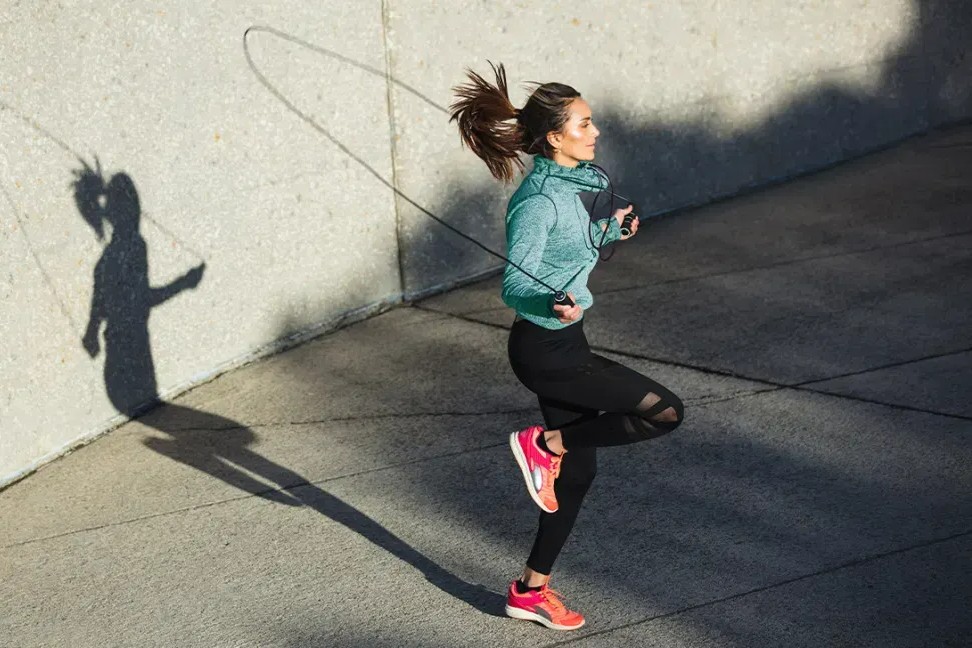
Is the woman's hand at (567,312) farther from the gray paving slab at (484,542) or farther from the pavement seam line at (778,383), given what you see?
the pavement seam line at (778,383)

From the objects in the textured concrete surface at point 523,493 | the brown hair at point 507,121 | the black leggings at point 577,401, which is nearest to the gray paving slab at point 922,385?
the textured concrete surface at point 523,493

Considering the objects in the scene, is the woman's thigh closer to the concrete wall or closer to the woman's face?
the woman's face

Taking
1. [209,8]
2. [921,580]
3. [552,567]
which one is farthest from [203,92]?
[921,580]

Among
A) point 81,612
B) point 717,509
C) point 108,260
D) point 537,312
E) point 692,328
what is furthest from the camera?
point 692,328

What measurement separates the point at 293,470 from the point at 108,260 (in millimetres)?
1386

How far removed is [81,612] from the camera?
4.60 metres

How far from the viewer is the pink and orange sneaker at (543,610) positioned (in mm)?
4184

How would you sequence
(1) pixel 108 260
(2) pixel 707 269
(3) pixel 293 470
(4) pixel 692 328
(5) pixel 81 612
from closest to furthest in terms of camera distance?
(5) pixel 81 612, (3) pixel 293 470, (1) pixel 108 260, (4) pixel 692 328, (2) pixel 707 269

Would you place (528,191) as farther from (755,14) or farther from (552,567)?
(755,14)

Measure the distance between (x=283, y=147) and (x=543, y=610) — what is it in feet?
11.4

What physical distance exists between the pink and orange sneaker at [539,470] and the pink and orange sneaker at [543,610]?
0.94 feet

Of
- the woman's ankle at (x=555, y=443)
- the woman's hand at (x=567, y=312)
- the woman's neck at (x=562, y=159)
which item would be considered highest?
the woman's neck at (x=562, y=159)

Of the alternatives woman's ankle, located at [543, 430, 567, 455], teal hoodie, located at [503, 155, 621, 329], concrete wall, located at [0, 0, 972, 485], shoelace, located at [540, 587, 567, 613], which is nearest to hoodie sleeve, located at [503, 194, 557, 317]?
teal hoodie, located at [503, 155, 621, 329]

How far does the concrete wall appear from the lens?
578 cm
